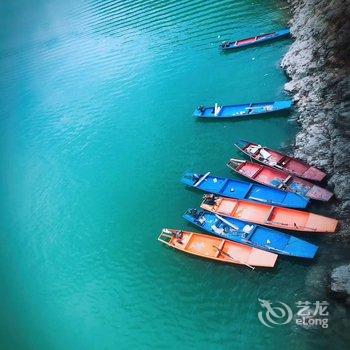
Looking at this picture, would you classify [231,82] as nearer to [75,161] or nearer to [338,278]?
[75,161]

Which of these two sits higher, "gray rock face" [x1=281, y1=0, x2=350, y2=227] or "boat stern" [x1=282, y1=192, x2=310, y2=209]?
"gray rock face" [x1=281, y1=0, x2=350, y2=227]

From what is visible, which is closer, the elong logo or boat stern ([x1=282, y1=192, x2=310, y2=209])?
the elong logo

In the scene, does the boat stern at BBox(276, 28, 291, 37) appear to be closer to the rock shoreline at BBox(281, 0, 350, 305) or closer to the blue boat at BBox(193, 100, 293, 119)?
the rock shoreline at BBox(281, 0, 350, 305)

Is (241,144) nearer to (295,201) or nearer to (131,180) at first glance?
(295,201)

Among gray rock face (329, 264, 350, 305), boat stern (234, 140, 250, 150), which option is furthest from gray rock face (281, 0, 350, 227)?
boat stern (234, 140, 250, 150)

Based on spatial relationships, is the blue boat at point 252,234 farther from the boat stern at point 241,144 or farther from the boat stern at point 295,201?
the boat stern at point 241,144
